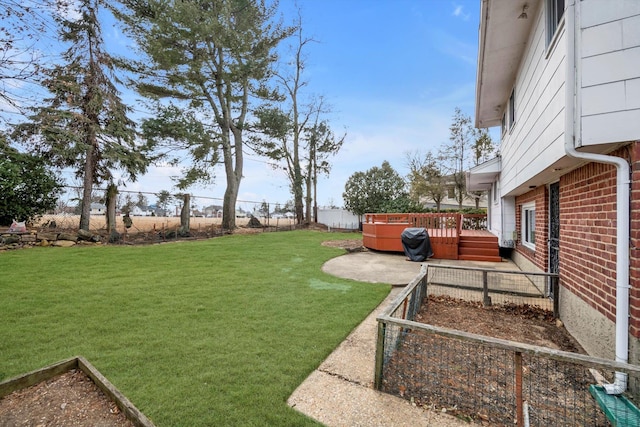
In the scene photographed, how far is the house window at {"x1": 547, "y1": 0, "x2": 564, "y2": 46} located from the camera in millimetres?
3158

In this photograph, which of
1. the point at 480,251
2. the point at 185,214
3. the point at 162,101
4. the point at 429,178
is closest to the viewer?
the point at 480,251

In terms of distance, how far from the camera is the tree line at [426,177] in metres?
16.4

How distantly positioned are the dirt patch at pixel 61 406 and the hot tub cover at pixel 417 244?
7611 mm

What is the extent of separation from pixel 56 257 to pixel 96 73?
783 centimetres

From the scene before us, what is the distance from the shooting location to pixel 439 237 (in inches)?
336

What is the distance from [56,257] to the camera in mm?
7164

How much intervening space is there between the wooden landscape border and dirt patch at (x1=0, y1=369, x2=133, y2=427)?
3 cm

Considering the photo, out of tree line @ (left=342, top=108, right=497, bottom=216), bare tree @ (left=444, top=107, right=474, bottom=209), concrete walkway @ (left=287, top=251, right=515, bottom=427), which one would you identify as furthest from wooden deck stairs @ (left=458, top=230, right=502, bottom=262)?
bare tree @ (left=444, top=107, right=474, bottom=209)

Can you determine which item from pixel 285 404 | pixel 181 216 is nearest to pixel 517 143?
pixel 285 404

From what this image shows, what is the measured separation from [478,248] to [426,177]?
407 inches

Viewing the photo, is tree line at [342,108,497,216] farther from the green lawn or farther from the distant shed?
the green lawn

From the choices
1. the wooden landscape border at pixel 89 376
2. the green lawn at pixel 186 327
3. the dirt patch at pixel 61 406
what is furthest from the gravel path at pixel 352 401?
the dirt patch at pixel 61 406

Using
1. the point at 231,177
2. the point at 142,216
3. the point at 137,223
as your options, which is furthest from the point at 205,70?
the point at 137,223

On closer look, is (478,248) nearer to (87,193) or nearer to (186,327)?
(186,327)
